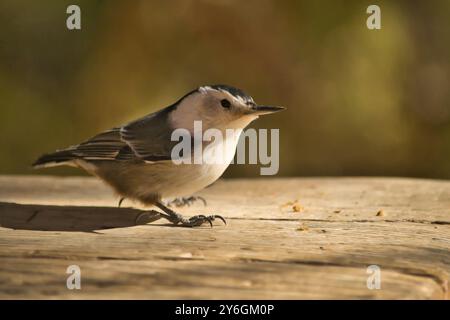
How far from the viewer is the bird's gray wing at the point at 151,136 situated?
3.12m

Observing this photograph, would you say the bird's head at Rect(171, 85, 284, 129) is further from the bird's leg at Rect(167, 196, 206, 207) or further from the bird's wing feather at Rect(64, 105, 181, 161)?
the bird's leg at Rect(167, 196, 206, 207)

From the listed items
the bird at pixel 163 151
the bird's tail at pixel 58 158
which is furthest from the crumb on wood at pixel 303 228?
the bird's tail at pixel 58 158

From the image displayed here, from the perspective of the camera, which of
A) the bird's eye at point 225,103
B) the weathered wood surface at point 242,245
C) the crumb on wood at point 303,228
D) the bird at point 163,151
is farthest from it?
the bird's eye at point 225,103

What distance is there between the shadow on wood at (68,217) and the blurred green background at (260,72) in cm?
264

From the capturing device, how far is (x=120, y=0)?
5.73 meters

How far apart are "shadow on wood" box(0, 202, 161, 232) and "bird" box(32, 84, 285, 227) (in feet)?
0.39

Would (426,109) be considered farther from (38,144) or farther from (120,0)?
(38,144)

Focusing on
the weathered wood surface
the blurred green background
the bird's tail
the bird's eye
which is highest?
the blurred green background

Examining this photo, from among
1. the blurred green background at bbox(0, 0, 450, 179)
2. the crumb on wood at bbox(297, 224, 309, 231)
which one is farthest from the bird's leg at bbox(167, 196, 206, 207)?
the blurred green background at bbox(0, 0, 450, 179)

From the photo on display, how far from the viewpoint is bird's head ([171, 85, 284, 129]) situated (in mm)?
3107

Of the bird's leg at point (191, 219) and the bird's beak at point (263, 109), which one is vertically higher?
the bird's beak at point (263, 109)

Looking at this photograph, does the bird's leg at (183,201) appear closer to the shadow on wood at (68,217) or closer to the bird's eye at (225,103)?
the shadow on wood at (68,217)

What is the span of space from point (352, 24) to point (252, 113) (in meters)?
2.66
